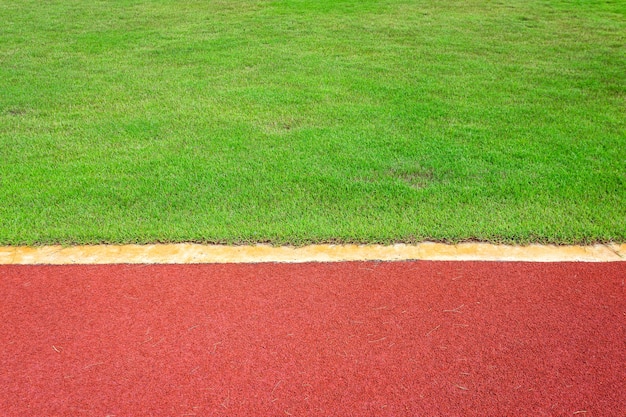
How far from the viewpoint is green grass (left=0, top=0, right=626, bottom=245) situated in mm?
5039

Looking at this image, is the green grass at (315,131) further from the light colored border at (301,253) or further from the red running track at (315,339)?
the red running track at (315,339)

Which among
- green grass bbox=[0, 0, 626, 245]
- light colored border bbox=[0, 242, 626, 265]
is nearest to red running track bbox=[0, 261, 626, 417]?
light colored border bbox=[0, 242, 626, 265]

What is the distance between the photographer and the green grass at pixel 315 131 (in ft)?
16.5

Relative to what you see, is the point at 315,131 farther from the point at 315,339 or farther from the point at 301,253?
the point at 315,339

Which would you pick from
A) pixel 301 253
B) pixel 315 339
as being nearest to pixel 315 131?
pixel 301 253

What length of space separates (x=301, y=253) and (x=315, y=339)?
42.0 inches

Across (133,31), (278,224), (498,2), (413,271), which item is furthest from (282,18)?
(413,271)

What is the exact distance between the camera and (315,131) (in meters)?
6.86

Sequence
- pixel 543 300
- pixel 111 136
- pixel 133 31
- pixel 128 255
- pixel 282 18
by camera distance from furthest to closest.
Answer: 1. pixel 282 18
2. pixel 133 31
3. pixel 111 136
4. pixel 128 255
5. pixel 543 300

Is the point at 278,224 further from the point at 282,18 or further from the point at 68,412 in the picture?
the point at 282,18

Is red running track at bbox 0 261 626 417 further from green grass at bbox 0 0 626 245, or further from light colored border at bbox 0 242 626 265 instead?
green grass at bbox 0 0 626 245

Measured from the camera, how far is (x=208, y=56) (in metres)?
9.93

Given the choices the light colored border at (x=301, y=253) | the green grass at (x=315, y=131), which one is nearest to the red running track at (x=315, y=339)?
the light colored border at (x=301, y=253)

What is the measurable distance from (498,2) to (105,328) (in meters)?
12.9
